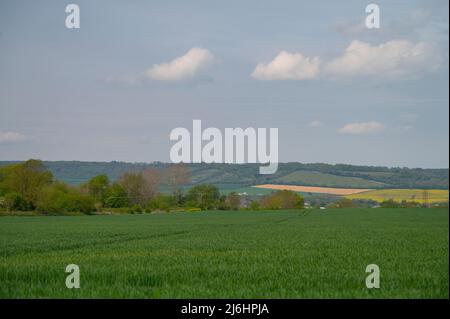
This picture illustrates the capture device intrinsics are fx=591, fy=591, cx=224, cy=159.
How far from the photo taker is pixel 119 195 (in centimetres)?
10862

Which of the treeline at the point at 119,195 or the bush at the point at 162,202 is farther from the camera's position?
the bush at the point at 162,202

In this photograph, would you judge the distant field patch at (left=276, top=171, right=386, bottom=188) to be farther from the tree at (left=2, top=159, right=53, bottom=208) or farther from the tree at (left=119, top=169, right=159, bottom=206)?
the tree at (left=2, top=159, right=53, bottom=208)

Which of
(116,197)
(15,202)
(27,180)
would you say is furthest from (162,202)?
(15,202)

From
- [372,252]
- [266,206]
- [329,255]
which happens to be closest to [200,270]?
[329,255]

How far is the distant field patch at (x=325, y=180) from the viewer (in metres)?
115

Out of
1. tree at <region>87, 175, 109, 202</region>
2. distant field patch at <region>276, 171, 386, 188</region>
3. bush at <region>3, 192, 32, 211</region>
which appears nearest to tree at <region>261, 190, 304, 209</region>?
distant field patch at <region>276, 171, 386, 188</region>

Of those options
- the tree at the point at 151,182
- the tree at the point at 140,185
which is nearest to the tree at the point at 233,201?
the tree at the point at 151,182

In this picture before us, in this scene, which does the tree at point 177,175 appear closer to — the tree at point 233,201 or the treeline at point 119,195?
the treeline at point 119,195

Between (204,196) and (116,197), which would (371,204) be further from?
(116,197)

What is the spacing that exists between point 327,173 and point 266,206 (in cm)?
2525

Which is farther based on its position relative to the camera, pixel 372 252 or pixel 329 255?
pixel 372 252

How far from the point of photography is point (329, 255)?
66.9ft

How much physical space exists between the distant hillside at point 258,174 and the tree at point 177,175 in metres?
1.53
